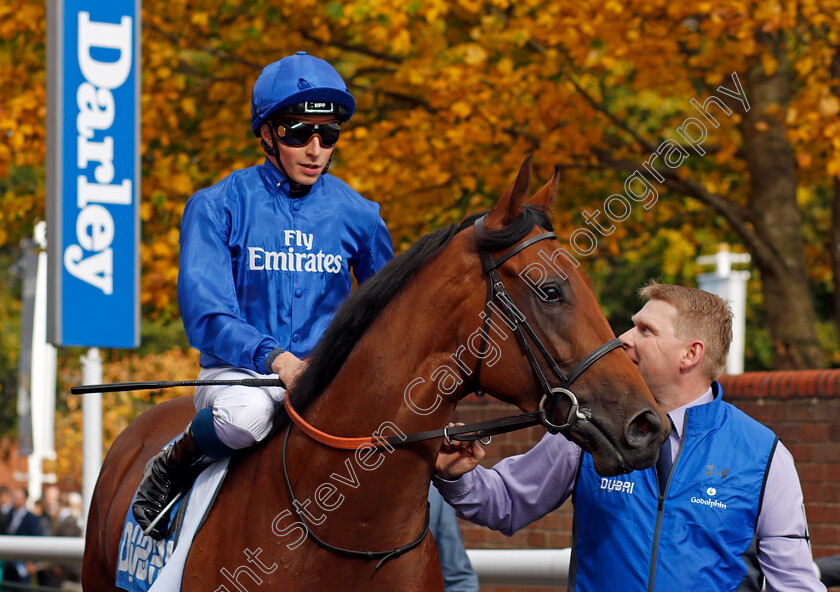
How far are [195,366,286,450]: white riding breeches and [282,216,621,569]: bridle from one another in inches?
4.8

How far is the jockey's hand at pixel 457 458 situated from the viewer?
2.89 meters

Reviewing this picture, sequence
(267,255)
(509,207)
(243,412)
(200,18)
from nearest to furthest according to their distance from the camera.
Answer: (509,207) < (243,412) < (267,255) < (200,18)

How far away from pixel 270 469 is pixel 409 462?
46cm

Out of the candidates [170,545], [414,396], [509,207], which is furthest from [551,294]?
[170,545]

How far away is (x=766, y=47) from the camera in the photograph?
715 centimetres

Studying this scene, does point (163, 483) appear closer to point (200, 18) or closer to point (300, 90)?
point (300, 90)

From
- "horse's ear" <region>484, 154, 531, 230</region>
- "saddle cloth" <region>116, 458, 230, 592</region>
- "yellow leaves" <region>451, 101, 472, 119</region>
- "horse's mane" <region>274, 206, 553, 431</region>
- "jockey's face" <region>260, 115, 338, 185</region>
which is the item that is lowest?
"saddle cloth" <region>116, 458, 230, 592</region>

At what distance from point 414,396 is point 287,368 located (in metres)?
0.41

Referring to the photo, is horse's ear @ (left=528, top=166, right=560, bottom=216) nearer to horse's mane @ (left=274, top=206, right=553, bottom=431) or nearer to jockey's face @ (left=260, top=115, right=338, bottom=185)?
horse's mane @ (left=274, top=206, right=553, bottom=431)

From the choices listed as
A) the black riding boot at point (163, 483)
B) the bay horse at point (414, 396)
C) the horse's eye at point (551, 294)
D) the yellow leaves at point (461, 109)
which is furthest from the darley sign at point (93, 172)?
the horse's eye at point (551, 294)

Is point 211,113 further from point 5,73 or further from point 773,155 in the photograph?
point 773,155

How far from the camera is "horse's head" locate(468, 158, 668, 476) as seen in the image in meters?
2.48

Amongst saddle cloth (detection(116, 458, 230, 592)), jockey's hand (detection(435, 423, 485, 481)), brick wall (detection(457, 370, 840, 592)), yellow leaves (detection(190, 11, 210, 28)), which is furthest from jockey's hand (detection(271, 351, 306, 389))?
yellow leaves (detection(190, 11, 210, 28))

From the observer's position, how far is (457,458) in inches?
115
